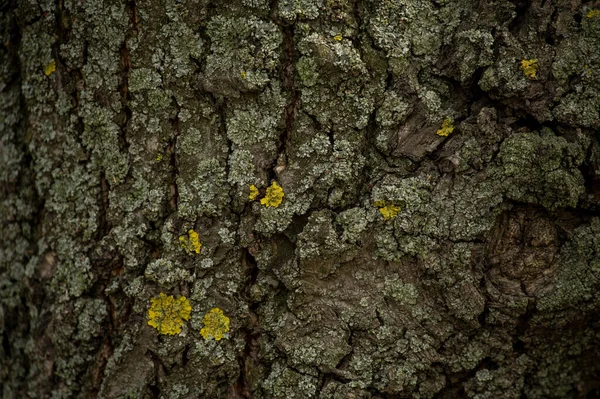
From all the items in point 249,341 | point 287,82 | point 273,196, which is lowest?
point 249,341

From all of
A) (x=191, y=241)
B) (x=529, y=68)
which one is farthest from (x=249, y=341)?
(x=529, y=68)

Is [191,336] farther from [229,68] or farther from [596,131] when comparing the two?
[596,131]

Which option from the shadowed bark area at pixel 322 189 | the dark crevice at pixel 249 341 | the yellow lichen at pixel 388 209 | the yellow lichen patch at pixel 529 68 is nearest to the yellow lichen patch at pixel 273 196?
the shadowed bark area at pixel 322 189

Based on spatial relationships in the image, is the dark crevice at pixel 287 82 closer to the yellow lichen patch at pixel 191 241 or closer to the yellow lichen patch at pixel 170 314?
the yellow lichen patch at pixel 191 241

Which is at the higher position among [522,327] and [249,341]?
[522,327]

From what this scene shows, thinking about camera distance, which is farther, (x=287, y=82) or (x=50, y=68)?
(x=50, y=68)

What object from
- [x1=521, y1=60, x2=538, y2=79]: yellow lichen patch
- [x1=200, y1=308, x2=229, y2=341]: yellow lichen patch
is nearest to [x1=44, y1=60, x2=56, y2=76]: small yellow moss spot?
[x1=200, y1=308, x2=229, y2=341]: yellow lichen patch

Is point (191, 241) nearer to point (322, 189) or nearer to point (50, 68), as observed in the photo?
point (322, 189)

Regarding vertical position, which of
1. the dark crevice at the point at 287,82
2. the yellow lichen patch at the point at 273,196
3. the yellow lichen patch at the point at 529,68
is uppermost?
the yellow lichen patch at the point at 529,68

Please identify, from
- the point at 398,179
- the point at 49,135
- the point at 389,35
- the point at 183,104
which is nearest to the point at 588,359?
the point at 398,179
